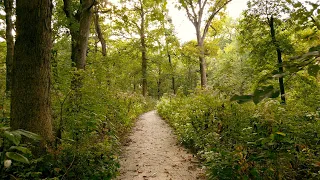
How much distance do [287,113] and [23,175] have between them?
4731 mm

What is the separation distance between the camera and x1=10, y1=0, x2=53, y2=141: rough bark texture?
3453mm

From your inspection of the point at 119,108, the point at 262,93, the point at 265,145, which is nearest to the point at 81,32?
the point at 119,108

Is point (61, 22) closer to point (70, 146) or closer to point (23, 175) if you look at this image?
point (70, 146)

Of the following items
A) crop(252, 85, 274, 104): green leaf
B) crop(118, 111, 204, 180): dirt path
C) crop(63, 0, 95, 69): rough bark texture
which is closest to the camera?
crop(252, 85, 274, 104): green leaf

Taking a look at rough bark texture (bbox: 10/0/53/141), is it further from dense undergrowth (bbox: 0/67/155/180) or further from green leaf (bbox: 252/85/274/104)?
green leaf (bbox: 252/85/274/104)

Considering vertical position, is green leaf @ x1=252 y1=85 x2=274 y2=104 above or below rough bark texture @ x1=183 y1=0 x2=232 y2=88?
below

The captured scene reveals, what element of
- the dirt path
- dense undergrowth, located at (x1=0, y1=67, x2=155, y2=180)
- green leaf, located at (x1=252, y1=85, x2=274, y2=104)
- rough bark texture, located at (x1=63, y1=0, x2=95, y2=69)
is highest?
rough bark texture, located at (x1=63, y1=0, x2=95, y2=69)

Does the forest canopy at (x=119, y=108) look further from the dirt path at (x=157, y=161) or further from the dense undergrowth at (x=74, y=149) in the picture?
the dirt path at (x=157, y=161)

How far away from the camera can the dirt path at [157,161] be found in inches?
193

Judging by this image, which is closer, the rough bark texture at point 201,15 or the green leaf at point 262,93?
the green leaf at point 262,93

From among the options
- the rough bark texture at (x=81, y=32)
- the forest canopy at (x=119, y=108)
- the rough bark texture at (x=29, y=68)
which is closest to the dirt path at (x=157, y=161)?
the forest canopy at (x=119, y=108)

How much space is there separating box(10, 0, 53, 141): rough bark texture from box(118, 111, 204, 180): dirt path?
2321 mm

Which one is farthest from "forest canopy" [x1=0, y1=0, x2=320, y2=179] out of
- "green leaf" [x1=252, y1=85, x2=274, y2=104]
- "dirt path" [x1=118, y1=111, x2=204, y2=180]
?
"dirt path" [x1=118, y1=111, x2=204, y2=180]

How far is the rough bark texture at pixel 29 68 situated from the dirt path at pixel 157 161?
2.32m
